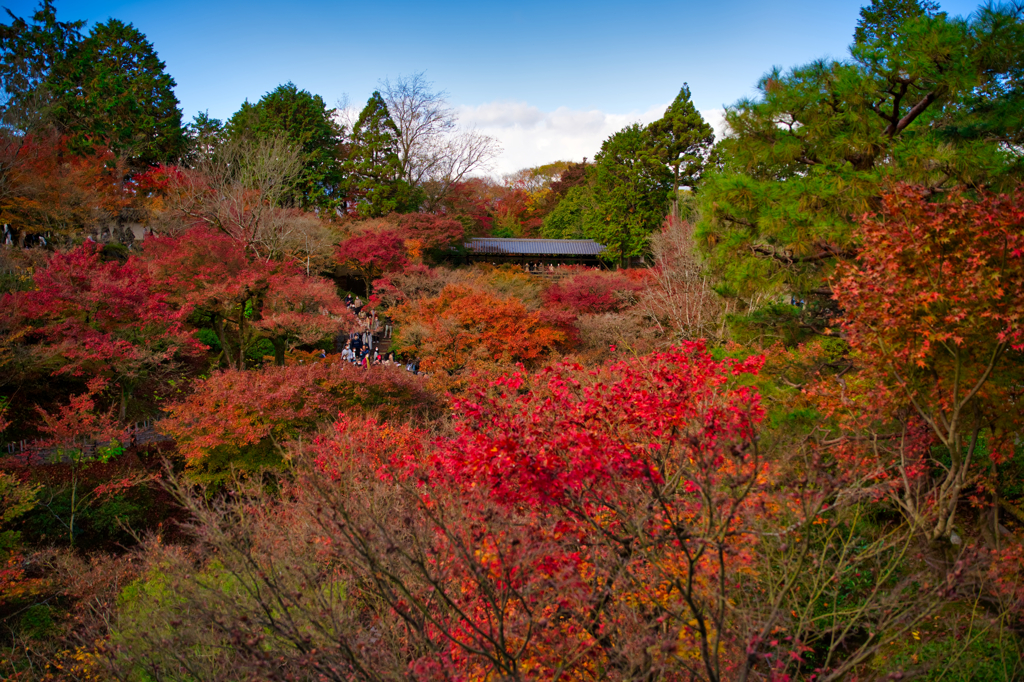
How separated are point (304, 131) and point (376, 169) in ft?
12.2

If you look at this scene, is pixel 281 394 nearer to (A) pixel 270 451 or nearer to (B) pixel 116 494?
(A) pixel 270 451

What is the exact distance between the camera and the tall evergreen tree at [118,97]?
1972 cm

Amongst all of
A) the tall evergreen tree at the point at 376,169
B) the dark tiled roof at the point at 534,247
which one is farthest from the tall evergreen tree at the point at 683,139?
the tall evergreen tree at the point at 376,169

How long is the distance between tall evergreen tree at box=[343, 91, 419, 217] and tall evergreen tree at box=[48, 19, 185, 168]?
6867 mm

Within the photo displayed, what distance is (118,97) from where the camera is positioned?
2047cm

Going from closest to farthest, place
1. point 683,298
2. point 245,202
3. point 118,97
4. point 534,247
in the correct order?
point 683,298 < point 245,202 < point 118,97 < point 534,247

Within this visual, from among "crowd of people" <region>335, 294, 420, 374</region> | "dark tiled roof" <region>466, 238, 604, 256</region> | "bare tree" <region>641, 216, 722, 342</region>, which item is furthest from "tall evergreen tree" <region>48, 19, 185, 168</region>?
"bare tree" <region>641, 216, 722, 342</region>

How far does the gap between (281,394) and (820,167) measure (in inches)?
328

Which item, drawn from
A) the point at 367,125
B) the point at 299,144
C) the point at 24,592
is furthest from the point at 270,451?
the point at 367,125

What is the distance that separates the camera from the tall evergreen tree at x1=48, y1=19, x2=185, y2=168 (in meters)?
19.7

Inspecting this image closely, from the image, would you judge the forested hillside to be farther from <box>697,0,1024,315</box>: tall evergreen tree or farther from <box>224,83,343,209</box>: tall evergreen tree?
<box>224,83,343,209</box>: tall evergreen tree

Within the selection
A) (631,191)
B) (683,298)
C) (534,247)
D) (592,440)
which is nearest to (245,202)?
(683,298)

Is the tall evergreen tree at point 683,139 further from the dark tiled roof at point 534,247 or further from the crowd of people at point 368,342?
the crowd of people at point 368,342

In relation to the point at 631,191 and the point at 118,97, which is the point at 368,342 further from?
the point at 118,97
